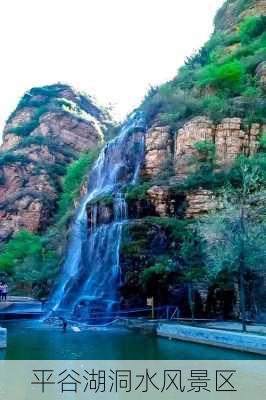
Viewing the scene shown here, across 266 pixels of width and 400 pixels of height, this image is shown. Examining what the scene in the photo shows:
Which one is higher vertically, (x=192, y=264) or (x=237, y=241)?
(x=237, y=241)

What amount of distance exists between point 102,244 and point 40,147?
96.0ft

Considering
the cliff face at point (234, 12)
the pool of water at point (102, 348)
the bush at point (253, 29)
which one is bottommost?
the pool of water at point (102, 348)

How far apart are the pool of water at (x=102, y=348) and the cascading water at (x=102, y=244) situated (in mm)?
4180

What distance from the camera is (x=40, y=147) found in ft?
174

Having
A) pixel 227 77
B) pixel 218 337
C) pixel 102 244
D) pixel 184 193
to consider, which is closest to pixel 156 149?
pixel 184 193

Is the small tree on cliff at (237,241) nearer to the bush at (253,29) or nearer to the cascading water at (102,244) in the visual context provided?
the cascading water at (102,244)

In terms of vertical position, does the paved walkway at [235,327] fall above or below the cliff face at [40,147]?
below

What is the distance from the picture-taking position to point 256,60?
115 feet

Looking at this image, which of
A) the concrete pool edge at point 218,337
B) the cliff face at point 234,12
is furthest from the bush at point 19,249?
the cliff face at point 234,12

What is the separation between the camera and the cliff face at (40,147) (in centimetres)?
4744

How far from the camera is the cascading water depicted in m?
23.8

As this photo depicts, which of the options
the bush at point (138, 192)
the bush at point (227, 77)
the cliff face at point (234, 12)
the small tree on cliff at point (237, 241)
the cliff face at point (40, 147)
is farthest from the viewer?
the cliff face at point (40, 147)

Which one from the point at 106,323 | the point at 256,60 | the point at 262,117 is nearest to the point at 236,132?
the point at 262,117

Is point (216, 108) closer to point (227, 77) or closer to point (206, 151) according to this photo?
point (206, 151)
